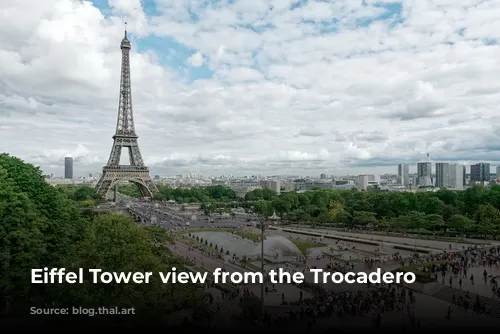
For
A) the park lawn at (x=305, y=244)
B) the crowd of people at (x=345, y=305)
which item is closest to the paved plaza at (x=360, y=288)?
the crowd of people at (x=345, y=305)

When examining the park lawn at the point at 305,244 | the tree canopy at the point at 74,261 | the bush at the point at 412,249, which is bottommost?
the park lawn at the point at 305,244

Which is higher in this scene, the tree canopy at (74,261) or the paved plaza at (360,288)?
the tree canopy at (74,261)

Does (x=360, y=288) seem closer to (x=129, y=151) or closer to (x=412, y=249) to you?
(x=412, y=249)

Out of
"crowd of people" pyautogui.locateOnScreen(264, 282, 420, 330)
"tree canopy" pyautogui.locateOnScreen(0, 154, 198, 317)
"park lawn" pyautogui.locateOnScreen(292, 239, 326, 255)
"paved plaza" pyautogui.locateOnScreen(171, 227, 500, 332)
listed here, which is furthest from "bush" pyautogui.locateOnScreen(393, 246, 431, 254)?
"tree canopy" pyautogui.locateOnScreen(0, 154, 198, 317)

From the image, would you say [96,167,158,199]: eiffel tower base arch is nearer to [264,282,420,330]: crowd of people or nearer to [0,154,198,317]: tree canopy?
[0,154,198,317]: tree canopy

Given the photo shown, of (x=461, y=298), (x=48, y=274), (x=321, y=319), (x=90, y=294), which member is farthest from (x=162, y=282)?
(x=461, y=298)

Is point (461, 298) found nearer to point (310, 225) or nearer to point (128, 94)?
point (310, 225)

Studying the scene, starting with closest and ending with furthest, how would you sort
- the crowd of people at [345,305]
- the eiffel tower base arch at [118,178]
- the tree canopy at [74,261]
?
the tree canopy at [74,261], the crowd of people at [345,305], the eiffel tower base arch at [118,178]

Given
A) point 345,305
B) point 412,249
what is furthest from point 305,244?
point 345,305

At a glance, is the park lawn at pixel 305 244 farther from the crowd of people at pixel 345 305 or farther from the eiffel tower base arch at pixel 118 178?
the eiffel tower base arch at pixel 118 178
